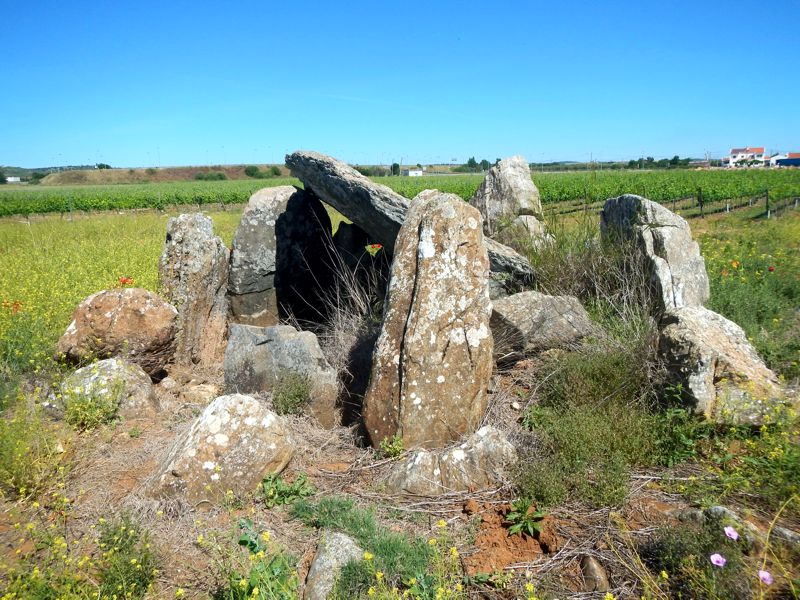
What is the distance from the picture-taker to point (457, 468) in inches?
163

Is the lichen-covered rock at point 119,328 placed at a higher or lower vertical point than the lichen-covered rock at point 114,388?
higher

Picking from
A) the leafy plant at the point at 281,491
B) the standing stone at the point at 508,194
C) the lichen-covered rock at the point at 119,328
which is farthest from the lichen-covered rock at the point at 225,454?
the standing stone at the point at 508,194

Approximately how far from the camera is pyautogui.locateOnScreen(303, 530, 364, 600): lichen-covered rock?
3.12 metres

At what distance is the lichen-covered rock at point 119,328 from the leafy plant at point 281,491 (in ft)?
9.00

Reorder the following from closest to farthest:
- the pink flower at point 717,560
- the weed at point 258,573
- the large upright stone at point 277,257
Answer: the pink flower at point 717,560 → the weed at point 258,573 → the large upright stone at point 277,257

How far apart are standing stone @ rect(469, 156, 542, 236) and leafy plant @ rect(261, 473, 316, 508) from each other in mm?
6074

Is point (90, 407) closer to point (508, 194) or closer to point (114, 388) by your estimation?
point (114, 388)

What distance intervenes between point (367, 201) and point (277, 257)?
1774mm

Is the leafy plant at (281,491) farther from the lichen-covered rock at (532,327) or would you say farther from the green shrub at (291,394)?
the lichen-covered rock at (532,327)

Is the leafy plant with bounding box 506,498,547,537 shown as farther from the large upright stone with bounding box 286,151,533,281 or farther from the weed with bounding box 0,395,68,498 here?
the large upright stone with bounding box 286,151,533,281

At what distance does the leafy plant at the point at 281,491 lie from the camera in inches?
160

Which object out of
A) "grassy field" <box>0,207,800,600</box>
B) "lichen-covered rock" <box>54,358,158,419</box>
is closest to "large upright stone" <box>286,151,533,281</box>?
"grassy field" <box>0,207,800,600</box>

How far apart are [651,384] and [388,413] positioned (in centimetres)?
227

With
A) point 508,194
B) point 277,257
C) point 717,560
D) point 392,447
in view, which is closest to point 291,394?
point 392,447
